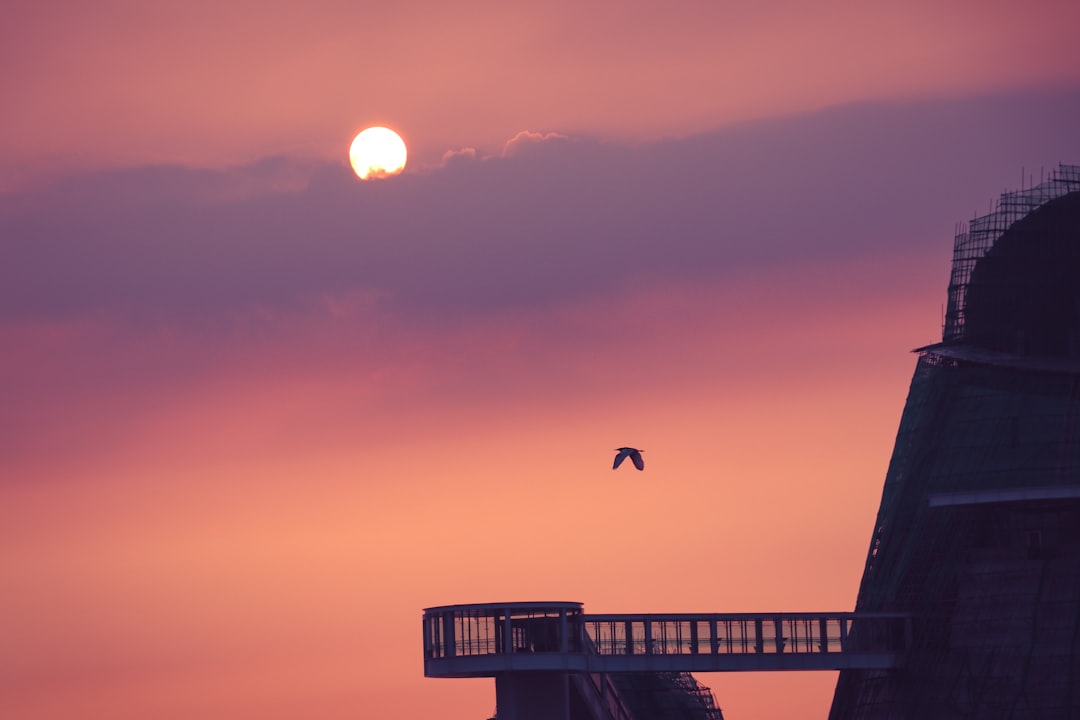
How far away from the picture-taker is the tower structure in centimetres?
16438

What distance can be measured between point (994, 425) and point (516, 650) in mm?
39602

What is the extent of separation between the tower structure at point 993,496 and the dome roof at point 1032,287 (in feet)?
0.34

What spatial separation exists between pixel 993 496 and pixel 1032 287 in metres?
20.8

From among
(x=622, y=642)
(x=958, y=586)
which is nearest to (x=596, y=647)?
(x=622, y=642)

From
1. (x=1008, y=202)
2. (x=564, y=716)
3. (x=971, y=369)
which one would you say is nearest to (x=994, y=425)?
(x=971, y=369)

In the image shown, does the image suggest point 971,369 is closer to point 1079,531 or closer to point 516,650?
point 1079,531

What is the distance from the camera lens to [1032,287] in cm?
17950

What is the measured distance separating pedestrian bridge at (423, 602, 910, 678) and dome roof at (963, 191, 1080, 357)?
25.6 metres

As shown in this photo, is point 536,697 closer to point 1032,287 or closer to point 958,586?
point 958,586

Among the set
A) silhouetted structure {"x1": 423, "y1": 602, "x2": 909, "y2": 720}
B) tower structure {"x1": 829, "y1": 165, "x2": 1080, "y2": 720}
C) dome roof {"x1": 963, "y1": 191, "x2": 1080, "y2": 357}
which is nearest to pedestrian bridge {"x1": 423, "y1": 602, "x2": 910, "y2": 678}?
silhouetted structure {"x1": 423, "y1": 602, "x2": 909, "y2": 720}

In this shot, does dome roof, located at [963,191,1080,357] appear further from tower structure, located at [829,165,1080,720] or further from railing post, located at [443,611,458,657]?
railing post, located at [443,611,458,657]

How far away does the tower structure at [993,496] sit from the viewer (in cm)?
16438

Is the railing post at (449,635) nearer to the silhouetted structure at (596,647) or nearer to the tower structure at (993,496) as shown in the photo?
the silhouetted structure at (596,647)

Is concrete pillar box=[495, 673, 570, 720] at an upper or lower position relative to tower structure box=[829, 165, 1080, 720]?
lower
